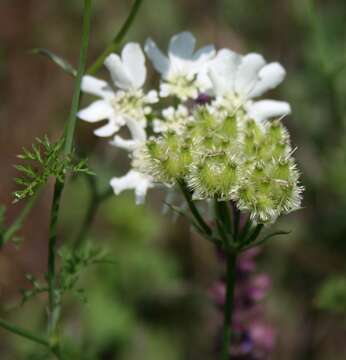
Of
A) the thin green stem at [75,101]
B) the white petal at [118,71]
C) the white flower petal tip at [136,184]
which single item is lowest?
the white flower petal tip at [136,184]

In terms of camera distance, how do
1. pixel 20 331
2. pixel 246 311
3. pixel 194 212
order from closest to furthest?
pixel 194 212 < pixel 20 331 < pixel 246 311

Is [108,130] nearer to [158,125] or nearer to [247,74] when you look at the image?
[158,125]

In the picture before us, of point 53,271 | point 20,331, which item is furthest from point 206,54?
point 20,331

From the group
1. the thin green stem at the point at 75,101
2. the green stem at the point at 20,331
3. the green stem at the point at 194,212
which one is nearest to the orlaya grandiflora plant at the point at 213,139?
the green stem at the point at 194,212

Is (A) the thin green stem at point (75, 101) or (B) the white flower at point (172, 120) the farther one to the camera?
(B) the white flower at point (172, 120)

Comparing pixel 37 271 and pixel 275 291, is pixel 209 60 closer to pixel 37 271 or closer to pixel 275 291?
pixel 275 291

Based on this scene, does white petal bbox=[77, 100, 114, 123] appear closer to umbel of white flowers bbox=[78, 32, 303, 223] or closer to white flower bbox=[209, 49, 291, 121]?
umbel of white flowers bbox=[78, 32, 303, 223]

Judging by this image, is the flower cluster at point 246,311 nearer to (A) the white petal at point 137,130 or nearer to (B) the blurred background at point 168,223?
(B) the blurred background at point 168,223

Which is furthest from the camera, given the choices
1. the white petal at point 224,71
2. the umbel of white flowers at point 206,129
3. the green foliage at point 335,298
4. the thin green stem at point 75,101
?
the green foliage at point 335,298
